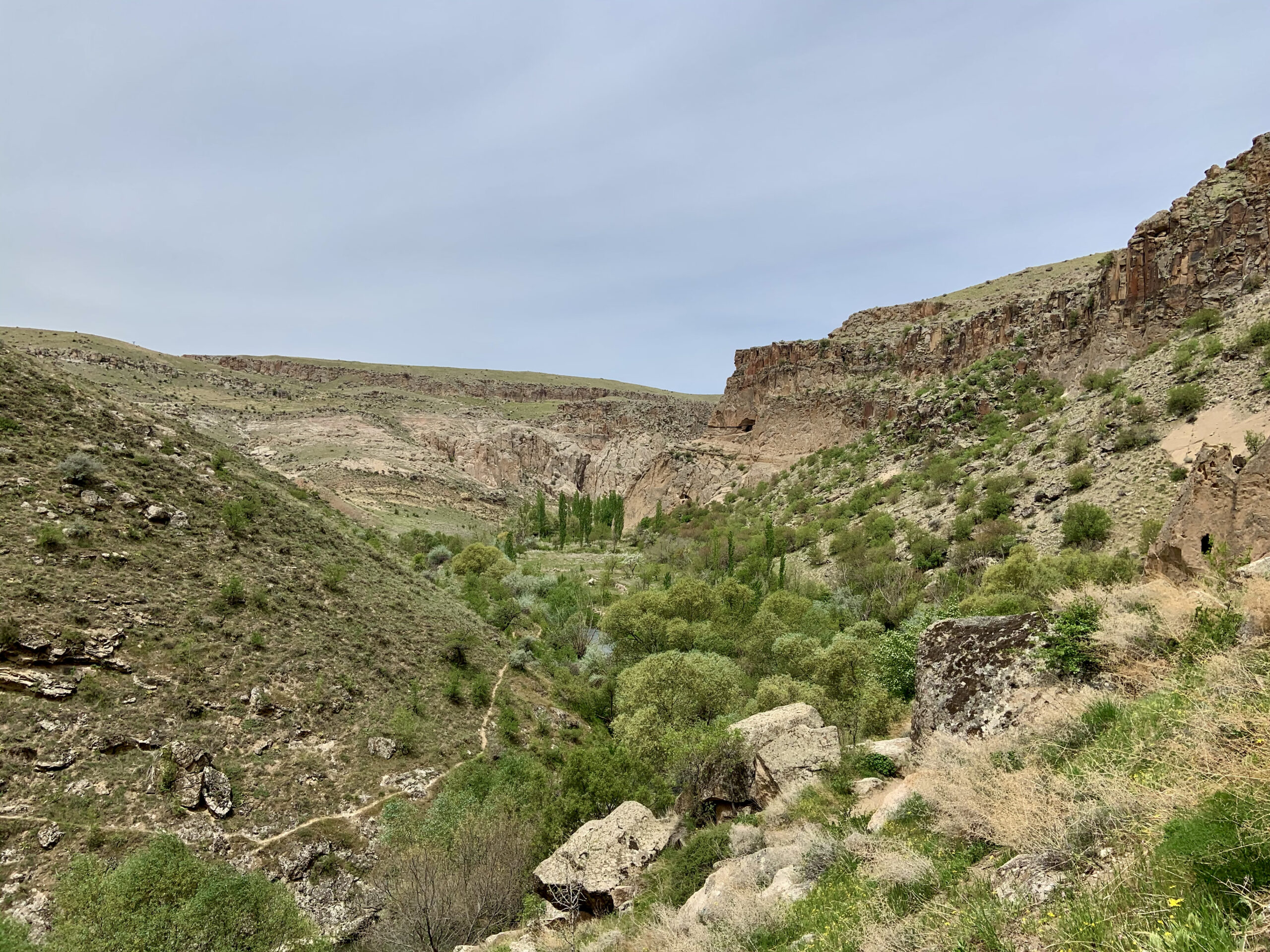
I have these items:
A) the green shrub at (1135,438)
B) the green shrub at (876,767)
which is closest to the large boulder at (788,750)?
the green shrub at (876,767)

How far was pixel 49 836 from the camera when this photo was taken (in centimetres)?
1135

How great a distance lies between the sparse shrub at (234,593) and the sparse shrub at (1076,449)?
109 feet

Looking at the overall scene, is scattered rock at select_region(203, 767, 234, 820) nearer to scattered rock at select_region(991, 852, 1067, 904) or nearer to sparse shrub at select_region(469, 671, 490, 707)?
sparse shrub at select_region(469, 671, 490, 707)

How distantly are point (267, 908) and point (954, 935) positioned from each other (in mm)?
10400

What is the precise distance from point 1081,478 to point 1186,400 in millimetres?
4548

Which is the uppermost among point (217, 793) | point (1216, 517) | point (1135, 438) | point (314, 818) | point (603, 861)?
point (1135, 438)

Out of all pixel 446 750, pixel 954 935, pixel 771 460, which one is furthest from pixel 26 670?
pixel 771 460

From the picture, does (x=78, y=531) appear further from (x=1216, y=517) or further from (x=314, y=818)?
(x=1216, y=517)

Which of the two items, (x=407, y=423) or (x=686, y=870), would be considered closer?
(x=686, y=870)

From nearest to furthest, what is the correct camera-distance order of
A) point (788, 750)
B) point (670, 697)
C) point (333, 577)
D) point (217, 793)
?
point (788, 750) → point (217, 793) → point (670, 697) → point (333, 577)

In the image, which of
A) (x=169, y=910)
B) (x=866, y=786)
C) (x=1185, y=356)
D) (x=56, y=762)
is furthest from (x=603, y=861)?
(x=1185, y=356)

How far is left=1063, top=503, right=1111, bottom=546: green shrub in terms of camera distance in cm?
2158

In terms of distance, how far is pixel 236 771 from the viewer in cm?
1445

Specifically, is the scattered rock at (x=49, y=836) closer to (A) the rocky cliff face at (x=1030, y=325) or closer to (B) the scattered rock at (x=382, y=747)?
(B) the scattered rock at (x=382, y=747)
